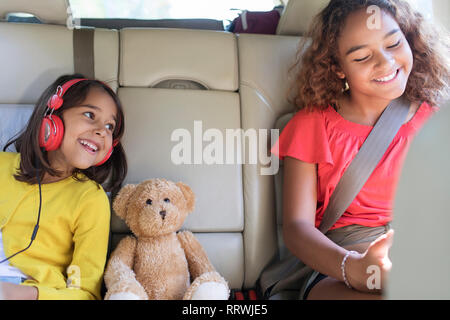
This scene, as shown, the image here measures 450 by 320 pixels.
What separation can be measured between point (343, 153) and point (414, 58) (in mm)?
448

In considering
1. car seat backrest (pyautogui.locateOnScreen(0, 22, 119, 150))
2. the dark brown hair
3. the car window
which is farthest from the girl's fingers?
the car window

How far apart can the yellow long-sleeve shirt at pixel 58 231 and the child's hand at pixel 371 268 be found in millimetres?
698

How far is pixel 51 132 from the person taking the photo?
133 centimetres

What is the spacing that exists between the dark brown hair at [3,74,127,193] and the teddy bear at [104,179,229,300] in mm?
167

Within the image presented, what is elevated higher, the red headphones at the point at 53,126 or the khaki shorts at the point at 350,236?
the red headphones at the point at 53,126

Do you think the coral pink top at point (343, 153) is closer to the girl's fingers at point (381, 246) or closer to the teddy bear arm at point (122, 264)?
the girl's fingers at point (381, 246)

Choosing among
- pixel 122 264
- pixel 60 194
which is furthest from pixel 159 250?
pixel 60 194

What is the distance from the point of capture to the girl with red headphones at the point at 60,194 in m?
1.28

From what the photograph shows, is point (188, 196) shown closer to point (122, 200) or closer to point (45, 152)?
point (122, 200)

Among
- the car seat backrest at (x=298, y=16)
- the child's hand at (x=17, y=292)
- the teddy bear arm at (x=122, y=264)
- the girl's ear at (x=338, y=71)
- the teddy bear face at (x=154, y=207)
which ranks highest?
the car seat backrest at (x=298, y=16)

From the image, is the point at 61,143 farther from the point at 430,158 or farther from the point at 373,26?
the point at 430,158

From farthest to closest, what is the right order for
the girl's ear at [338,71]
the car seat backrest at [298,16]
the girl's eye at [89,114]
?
the car seat backrest at [298,16]
the girl's ear at [338,71]
the girl's eye at [89,114]

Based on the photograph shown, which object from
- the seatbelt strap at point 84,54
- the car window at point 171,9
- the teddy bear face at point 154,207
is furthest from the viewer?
the car window at point 171,9

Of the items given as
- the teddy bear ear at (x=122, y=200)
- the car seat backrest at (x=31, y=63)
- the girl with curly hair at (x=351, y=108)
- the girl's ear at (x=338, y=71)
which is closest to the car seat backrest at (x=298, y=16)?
the girl with curly hair at (x=351, y=108)
